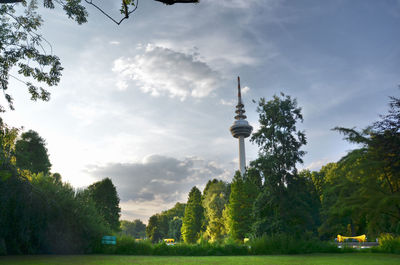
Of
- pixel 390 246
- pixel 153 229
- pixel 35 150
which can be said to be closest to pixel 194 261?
pixel 390 246

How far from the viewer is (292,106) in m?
28.9

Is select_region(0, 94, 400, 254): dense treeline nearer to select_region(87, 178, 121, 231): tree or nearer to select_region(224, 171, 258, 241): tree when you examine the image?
select_region(224, 171, 258, 241): tree

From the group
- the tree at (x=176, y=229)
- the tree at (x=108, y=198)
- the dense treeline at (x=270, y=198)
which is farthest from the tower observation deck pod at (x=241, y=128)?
the dense treeline at (x=270, y=198)

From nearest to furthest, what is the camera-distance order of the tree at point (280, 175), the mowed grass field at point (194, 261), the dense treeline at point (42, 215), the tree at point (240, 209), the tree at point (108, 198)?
1. the mowed grass field at point (194, 261)
2. the dense treeline at point (42, 215)
3. the tree at point (280, 175)
4. the tree at point (240, 209)
5. the tree at point (108, 198)

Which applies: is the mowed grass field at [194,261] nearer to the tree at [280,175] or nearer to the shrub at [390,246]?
the shrub at [390,246]

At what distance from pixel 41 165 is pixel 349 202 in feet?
137

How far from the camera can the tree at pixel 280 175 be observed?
88.2ft

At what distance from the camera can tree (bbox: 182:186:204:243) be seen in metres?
60.5

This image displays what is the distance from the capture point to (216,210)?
185ft

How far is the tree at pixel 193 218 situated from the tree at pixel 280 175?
3479 centimetres

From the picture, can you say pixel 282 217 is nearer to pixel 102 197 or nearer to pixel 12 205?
pixel 12 205

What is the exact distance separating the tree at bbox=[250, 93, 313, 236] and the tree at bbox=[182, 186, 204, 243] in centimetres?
3479

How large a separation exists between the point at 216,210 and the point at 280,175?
1224 inches

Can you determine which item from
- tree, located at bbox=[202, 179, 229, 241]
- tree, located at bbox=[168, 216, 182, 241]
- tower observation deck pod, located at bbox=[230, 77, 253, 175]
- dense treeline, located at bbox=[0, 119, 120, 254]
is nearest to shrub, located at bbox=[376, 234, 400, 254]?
dense treeline, located at bbox=[0, 119, 120, 254]
